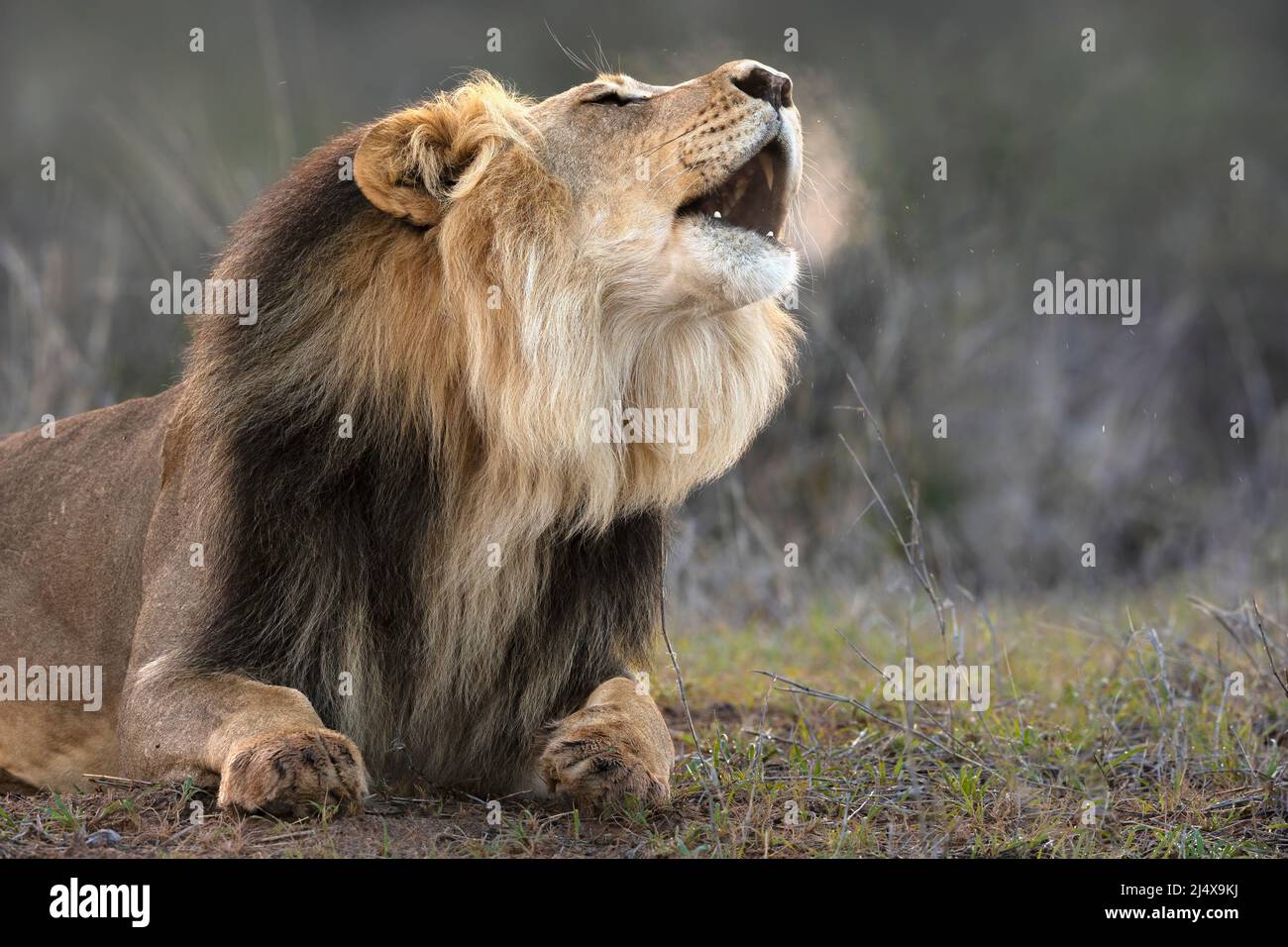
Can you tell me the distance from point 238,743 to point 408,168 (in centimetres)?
127

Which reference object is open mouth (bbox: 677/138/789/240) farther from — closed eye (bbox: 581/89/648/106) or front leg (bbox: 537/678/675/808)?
front leg (bbox: 537/678/675/808)

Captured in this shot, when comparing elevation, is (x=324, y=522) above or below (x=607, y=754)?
above

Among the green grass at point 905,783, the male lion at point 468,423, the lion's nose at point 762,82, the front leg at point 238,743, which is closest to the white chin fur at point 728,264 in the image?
the male lion at point 468,423

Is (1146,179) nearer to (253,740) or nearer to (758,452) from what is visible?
(758,452)

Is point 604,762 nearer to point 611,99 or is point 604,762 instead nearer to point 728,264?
point 728,264

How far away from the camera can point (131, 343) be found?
27.9 ft

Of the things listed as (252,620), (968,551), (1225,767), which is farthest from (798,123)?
(968,551)

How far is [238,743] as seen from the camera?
11.7ft

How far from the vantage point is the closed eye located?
13.0 feet

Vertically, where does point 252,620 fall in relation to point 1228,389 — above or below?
below

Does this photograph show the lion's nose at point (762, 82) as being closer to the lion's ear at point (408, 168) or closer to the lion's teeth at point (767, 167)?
the lion's teeth at point (767, 167)

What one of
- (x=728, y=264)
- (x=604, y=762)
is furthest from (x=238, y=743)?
(x=728, y=264)

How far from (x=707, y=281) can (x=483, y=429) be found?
23.1 inches

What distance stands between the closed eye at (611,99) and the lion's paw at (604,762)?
4.50ft
